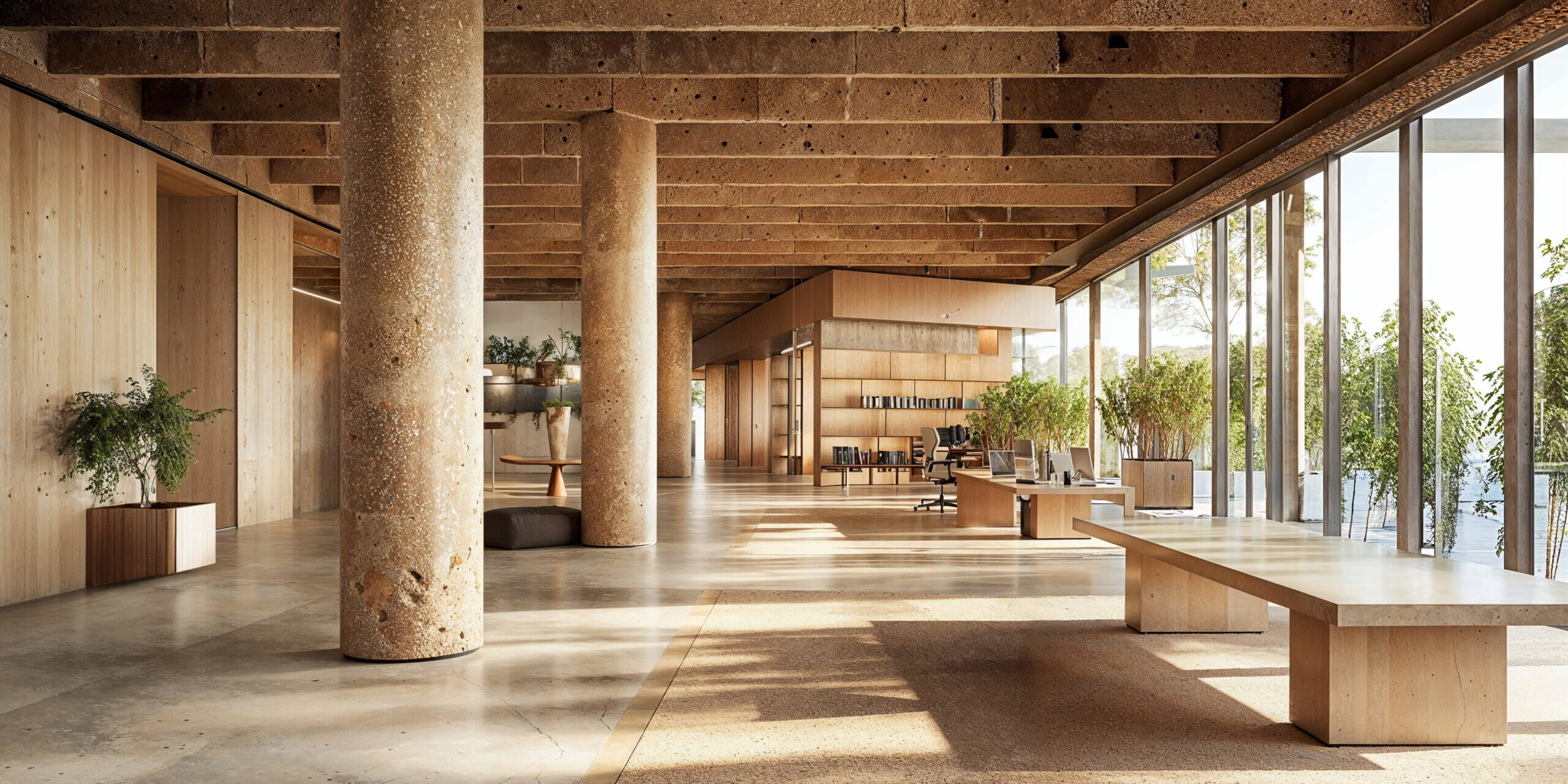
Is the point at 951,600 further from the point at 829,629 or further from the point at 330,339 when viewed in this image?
the point at 330,339

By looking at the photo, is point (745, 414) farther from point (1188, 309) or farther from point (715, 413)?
point (1188, 309)

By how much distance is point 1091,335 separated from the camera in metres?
17.4

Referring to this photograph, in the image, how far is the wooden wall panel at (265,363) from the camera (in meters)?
10.1

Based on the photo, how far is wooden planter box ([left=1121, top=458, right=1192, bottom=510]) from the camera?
41.2 ft

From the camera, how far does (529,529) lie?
8.61 meters

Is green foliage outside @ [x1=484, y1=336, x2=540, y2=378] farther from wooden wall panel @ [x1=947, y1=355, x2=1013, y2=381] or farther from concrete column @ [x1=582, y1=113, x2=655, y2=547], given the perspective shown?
concrete column @ [x1=582, y1=113, x2=655, y2=547]

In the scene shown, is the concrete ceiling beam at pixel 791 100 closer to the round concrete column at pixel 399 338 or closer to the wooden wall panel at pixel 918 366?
the round concrete column at pixel 399 338

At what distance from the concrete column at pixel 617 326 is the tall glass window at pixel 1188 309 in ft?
23.3

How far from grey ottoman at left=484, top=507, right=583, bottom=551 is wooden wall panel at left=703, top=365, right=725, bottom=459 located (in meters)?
22.7

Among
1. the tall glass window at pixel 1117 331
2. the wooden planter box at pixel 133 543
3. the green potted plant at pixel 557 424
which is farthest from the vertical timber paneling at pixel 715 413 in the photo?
the wooden planter box at pixel 133 543

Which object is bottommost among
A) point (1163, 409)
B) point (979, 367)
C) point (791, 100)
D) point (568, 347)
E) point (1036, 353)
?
point (1163, 409)

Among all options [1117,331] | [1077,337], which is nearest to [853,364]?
[1077,337]

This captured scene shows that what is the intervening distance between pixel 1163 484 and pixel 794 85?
726 cm

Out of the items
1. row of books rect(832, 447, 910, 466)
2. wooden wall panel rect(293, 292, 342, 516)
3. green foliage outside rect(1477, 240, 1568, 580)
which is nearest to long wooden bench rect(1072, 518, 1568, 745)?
green foliage outside rect(1477, 240, 1568, 580)
